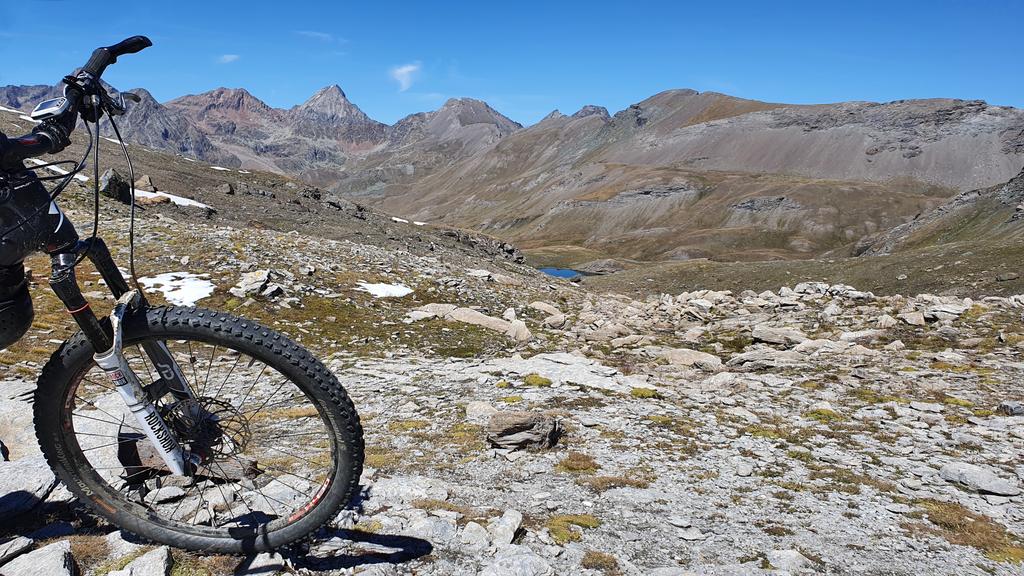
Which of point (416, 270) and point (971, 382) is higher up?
point (416, 270)

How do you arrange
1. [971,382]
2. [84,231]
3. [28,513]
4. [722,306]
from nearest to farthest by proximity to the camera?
[28,513], [971,382], [84,231], [722,306]

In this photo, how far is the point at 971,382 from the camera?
1191cm

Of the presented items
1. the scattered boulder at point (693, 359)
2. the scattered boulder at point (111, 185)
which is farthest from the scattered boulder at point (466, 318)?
the scattered boulder at point (111, 185)

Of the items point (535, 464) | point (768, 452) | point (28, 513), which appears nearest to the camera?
point (28, 513)

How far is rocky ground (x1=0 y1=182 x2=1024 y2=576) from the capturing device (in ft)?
17.5

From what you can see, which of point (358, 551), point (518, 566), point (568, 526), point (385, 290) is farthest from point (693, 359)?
point (385, 290)

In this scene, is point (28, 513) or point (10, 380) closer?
point (28, 513)

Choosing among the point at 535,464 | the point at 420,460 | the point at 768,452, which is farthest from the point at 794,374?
the point at 420,460

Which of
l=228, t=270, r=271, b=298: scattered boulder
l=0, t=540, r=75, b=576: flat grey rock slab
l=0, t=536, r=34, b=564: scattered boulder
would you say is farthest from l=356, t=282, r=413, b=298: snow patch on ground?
l=0, t=540, r=75, b=576: flat grey rock slab

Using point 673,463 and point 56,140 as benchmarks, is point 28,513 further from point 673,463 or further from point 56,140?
point 673,463

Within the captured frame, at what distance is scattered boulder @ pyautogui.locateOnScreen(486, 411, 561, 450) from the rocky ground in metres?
0.04

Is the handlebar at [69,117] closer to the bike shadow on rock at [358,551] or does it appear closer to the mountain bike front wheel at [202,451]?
the mountain bike front wheel at [202,451]

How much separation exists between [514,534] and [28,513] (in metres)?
4.98

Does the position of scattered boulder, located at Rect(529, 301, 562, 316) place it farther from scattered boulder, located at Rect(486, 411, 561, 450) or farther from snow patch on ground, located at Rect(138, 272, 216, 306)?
scattered boulder, located at Rect(486, 411, 561, 450)
